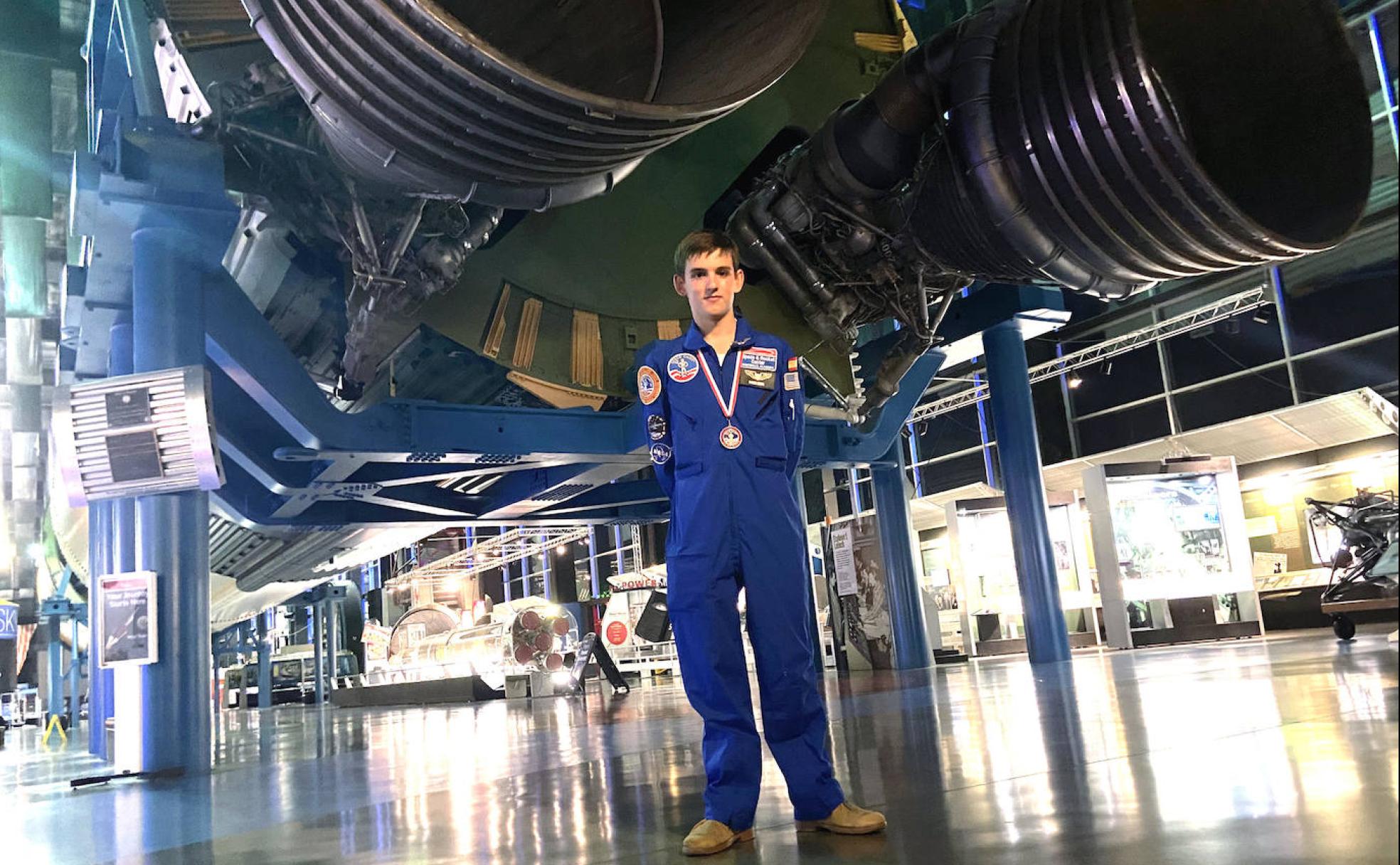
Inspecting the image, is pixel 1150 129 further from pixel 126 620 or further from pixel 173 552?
pixel 126 620

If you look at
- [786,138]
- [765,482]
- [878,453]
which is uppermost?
[786,138]

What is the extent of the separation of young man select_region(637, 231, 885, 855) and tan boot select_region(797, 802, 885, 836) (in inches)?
0.5

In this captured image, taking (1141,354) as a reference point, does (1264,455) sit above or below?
below

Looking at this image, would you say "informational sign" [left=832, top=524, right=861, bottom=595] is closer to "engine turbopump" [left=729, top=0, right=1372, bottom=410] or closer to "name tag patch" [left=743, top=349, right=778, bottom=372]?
"engine turbopump" [left=729, top=0, right=1372, bottom=410]

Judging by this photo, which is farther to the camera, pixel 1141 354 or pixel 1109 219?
pixel 1141 354

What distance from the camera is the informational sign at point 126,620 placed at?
5.90m

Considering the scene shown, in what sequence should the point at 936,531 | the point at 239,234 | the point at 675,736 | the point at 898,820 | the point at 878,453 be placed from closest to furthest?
the point at 898,820
the point at 675,736
the point at 239,234
the point at 878,453
the point at 936,531

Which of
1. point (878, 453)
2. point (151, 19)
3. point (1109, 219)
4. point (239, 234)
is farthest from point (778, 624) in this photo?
point (878, 453)

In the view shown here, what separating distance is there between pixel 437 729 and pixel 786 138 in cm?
567

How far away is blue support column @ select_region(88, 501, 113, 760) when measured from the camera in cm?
805

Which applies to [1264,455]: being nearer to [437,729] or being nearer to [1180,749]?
[437,729]

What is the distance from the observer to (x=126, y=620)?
593 centimetres

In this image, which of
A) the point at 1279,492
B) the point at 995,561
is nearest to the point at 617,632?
the point at 995,561

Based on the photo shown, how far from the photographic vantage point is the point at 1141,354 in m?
19.3
